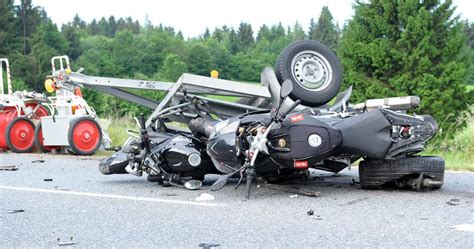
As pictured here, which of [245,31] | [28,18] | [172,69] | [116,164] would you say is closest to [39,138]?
[116,164]

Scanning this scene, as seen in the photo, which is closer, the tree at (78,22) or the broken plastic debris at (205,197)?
the broken plastic debris at (205,197)

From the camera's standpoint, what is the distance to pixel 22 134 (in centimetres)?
1310

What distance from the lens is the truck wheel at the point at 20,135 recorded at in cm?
1296

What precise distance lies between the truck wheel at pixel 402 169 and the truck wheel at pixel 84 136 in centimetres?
710

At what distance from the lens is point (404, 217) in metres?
4.83

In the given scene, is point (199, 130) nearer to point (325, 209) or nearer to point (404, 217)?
point (325, 209)

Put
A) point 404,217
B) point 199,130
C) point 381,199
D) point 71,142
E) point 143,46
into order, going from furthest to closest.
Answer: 1. point 143,46
2. point 71,142
3. point 199,130
4. point 381,199
5. point 404,217

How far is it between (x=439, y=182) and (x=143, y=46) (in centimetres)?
9948

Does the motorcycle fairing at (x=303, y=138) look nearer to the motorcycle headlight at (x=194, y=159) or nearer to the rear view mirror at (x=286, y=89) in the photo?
the rear view mirror at (x=286, y=89)

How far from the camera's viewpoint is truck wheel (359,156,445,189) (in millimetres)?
5996

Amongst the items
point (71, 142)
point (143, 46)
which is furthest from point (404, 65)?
point (143, 46)

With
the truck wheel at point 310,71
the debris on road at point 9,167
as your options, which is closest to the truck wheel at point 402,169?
the truck wheel at point 310,71

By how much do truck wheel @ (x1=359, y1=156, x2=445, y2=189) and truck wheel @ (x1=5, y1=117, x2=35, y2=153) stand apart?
28.4 ft

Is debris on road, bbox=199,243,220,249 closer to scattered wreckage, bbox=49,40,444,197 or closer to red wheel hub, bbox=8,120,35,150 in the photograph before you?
scattered wreckage, bbox=49,40,444,197
